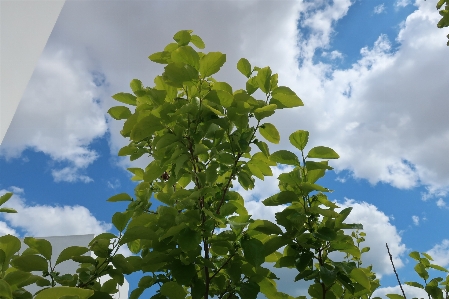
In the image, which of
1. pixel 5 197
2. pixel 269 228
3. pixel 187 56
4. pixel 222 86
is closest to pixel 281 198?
pixel 269 228

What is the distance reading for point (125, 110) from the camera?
152cm

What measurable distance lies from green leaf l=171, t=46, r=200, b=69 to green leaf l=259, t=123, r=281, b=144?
1.07 feet

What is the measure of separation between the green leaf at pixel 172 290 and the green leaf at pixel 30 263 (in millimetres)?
367

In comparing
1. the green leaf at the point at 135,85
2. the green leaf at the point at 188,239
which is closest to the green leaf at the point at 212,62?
the green leaf at the point at 135,85

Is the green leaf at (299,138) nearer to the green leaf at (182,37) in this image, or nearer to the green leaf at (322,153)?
the green leaf at (322,153)

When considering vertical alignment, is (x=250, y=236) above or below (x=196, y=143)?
below

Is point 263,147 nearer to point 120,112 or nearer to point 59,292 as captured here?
point 120,112

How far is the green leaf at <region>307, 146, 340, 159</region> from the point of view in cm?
130

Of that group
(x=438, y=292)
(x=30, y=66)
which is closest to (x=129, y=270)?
(x=438, y=292)

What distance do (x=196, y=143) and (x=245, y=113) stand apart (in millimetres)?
201

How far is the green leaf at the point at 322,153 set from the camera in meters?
1.30

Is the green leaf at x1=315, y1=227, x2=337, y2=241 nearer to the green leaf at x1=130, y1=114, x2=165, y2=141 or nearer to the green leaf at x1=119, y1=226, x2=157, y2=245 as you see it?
the green leaf at x1=119, y1=226, x2=157, y2=245

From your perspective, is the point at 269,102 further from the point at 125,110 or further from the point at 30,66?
the point at 30,66

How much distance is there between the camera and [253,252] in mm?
1195
